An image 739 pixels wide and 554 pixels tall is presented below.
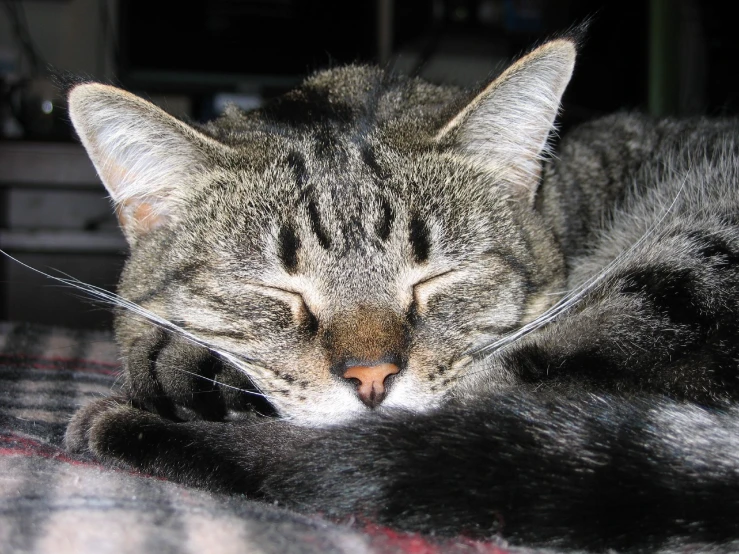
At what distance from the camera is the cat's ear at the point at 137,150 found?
1.04 m

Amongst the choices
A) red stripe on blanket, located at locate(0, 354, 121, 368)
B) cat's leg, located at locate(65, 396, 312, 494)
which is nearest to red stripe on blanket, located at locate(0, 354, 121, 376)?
red stripe on blanket, located at locate(0, 354, 121, 368)

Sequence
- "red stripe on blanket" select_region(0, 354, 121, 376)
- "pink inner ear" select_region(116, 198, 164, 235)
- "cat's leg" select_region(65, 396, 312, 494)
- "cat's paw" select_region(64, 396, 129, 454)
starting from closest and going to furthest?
"cat's leg" select_region(65, 396, 312, 494) < "cat's paw" select_region(64, 396, 129, 454) < "pink inner ear" select_region(116, 198, 164, 235) < "red stripe on blanket" select_region(0, 354, 121, 376)

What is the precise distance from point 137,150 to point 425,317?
560 millimetres

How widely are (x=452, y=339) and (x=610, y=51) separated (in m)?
2.96

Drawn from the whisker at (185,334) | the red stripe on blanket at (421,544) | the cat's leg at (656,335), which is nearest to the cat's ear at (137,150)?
the whisker at (185,334)

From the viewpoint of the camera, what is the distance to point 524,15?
3359 millimetres

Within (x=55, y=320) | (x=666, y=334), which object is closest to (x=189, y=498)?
(x=666, y=334)

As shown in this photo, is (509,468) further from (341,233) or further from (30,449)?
(30,449)

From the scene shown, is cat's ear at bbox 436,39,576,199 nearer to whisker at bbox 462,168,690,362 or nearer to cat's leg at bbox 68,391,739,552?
whisker at bbox 462,168,690,362

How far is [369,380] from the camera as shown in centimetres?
93

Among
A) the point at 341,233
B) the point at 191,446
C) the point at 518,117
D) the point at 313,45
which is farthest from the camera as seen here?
the point at 313,45

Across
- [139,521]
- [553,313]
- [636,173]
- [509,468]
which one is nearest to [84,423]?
[139,521]

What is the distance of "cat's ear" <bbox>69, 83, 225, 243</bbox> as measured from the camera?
1.04 meters

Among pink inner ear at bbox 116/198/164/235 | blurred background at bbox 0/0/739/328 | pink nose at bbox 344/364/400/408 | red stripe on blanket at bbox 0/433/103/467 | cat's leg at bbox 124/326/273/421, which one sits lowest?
red stripe on blanket at bbox 0/433/103/467
